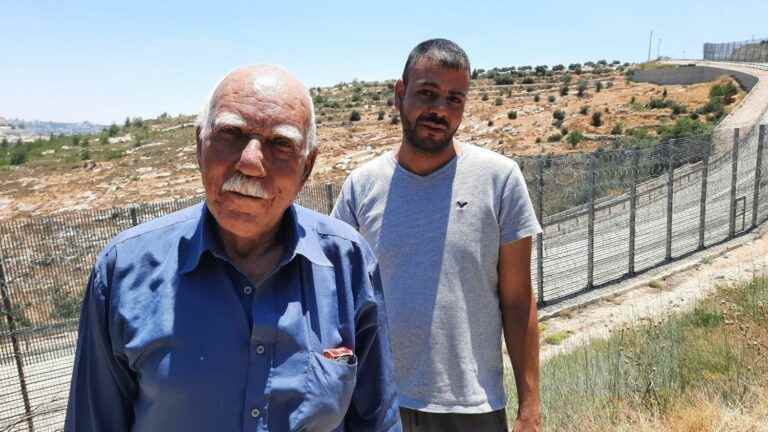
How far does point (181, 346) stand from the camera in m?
1.51

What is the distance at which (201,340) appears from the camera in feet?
4.99

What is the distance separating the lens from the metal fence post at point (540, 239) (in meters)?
9.71

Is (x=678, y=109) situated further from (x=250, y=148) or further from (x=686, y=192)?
(x=250, y=148)

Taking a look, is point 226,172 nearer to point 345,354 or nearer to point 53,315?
point 345,354

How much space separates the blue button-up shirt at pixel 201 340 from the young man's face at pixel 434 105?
1117mm

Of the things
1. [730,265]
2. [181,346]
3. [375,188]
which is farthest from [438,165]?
[730,265]

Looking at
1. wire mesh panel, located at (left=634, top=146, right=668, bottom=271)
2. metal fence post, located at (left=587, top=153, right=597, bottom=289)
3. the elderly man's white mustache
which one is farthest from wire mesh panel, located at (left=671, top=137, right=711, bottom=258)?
the elderly man's white mustache

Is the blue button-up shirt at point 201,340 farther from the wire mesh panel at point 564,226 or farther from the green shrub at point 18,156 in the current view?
the green shrub at point 18,156

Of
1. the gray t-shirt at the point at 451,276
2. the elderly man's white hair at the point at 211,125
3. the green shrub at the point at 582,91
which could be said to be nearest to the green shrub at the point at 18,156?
the green shrub at the point at 582,91

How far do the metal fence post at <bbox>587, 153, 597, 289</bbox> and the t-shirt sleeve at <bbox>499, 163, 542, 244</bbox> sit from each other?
7970 mm

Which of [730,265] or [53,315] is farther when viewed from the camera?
[730,265]

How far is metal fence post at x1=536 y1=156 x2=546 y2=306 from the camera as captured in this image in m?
9.71

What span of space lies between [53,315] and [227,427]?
6.72 m

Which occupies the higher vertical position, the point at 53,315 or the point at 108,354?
the point at 108,354
